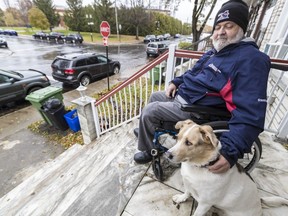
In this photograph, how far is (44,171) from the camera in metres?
2.51

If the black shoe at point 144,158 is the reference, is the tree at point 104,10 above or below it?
above

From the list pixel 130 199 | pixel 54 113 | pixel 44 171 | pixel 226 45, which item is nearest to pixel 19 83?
pixel 54 113

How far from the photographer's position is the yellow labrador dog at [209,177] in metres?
0.97

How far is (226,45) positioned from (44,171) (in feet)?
9.61

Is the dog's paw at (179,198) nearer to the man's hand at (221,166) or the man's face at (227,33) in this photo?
the man's hand at (221,166)

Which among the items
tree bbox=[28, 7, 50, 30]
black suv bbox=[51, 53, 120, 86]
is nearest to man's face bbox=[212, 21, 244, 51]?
black suv bbox=[51, 53, 120, 86]

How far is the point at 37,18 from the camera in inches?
1080

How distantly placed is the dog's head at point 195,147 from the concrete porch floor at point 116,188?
0.64 m

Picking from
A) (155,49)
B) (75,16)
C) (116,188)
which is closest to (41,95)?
(116,188)

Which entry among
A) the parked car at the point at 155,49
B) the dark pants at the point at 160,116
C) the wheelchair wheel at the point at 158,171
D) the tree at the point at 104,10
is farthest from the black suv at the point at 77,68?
the tree at the point at 104,10

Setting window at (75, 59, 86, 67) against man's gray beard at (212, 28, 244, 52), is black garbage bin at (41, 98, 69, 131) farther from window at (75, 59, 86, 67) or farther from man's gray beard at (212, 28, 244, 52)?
window at (75, 59, 86, 67)

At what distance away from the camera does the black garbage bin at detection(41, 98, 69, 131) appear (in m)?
3.52

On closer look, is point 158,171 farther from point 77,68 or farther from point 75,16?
point 75,16

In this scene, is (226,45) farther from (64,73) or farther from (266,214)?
(64,73)
